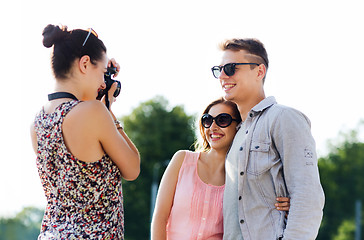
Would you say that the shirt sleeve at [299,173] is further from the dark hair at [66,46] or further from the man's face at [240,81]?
the dark hair at [66,46]

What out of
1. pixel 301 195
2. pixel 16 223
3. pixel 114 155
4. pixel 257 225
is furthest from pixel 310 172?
pixel 16 223

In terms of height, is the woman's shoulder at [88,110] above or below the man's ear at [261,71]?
below

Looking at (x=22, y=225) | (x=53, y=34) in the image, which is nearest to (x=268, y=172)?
(x=53, y=34)

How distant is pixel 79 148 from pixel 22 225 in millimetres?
99015

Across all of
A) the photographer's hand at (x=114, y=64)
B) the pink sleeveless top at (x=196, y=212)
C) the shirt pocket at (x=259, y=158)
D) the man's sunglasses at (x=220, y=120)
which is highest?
the photographer's hand at (x=114, y=64)

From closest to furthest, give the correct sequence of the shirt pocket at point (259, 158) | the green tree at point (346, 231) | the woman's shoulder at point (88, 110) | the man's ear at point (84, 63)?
the woman's shoulder at point (88, 110) → the man's ear at point (84, 63) → the shirt pocket at point (259, 158) → the green tree at point (346, 231)

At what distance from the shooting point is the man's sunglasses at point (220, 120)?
5.14m

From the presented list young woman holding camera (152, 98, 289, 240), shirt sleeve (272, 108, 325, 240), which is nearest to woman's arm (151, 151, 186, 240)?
young woman holding camera (152, 98, 289, 240)

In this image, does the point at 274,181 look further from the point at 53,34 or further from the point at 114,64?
the point at 53,34

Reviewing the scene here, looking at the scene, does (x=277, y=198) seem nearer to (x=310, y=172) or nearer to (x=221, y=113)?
(x=310, y=172)

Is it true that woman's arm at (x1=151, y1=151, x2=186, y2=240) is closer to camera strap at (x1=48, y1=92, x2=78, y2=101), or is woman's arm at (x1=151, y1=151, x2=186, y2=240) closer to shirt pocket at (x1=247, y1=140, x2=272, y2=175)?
shirt pocket at (x1=247, y1=140, x2=272, y2=175)

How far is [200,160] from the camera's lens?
5184mm

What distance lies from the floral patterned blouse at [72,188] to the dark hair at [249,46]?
5.26 feet

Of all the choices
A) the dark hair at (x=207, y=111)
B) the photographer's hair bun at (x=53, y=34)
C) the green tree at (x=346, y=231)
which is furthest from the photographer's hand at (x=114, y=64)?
the green tree at (x=346, y=231)
